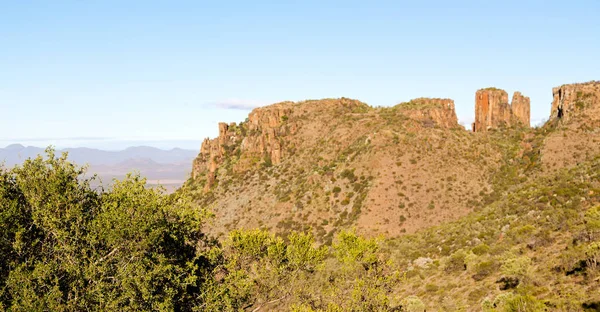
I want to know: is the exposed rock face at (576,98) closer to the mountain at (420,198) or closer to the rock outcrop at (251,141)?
the mountain at (420,198)

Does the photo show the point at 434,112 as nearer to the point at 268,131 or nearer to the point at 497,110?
the point at 497,110

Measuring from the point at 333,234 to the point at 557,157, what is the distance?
4559 centimetres

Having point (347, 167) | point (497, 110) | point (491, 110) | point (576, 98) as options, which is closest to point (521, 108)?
point (497, 110)

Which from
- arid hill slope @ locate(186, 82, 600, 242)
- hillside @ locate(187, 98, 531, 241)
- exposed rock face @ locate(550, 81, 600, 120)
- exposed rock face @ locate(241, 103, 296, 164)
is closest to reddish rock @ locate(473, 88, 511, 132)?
arid hill slope @ locate(186, 82, 600, 242)

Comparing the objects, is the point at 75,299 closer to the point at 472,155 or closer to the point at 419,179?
the point at 419,179

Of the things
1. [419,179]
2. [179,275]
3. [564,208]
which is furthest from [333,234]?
[179,275]

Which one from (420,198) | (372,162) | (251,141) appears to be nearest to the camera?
(420,198)

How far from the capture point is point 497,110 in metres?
120

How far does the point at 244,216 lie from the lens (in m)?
81.2

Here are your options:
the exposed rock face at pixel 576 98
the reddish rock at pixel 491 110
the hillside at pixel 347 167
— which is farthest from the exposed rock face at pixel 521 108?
the exposed rock face at pixel 576 98

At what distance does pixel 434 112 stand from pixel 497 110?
1334 inches

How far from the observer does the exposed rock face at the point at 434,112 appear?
320ft

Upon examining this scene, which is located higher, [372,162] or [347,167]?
[372,162]

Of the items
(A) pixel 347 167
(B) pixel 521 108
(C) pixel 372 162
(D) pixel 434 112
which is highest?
(B) pixel 521 108
